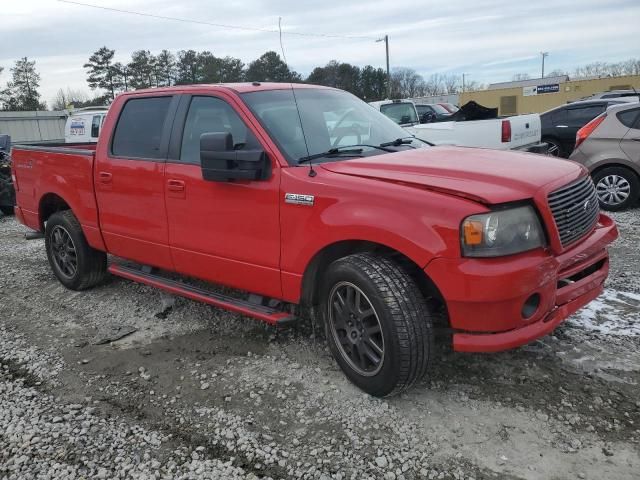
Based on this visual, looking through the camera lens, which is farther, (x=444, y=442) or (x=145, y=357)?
(x=145, y=357)

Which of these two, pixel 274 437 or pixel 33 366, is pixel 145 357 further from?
pixel 274 437

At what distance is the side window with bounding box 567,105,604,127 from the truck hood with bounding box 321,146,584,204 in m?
9.28

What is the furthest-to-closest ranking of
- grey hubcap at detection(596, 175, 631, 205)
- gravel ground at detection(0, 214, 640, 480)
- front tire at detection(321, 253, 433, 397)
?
grey hubcap at detection(596, 175, 631, 205)
front tire at detection(321, 253, 433, 397)
gravel ground at detection(0, 214, 640, 480)

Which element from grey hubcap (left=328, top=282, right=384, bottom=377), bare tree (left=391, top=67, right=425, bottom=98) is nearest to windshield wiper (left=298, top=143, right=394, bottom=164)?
grey hubcap (left=328, top=282, right=384, bottom=377)

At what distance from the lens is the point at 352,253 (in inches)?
142

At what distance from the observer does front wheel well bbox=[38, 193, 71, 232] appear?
Result: 19.2ft

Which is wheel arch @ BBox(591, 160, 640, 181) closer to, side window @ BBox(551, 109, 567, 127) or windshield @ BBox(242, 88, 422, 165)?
side window @ BBox(551, 109, 567, 127)

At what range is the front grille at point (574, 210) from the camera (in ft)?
10.4

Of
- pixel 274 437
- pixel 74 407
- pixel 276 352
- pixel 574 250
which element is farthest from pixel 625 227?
pixel 74 407

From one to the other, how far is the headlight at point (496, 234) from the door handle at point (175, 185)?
228 centimetres

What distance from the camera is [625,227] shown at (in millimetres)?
7207

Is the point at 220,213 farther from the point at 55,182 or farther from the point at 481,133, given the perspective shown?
the point at 481,133

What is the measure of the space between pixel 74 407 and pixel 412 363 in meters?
2.13

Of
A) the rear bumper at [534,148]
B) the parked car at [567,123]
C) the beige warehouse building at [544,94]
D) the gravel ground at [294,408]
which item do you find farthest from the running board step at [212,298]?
the beige warehouse building at [544,94]
